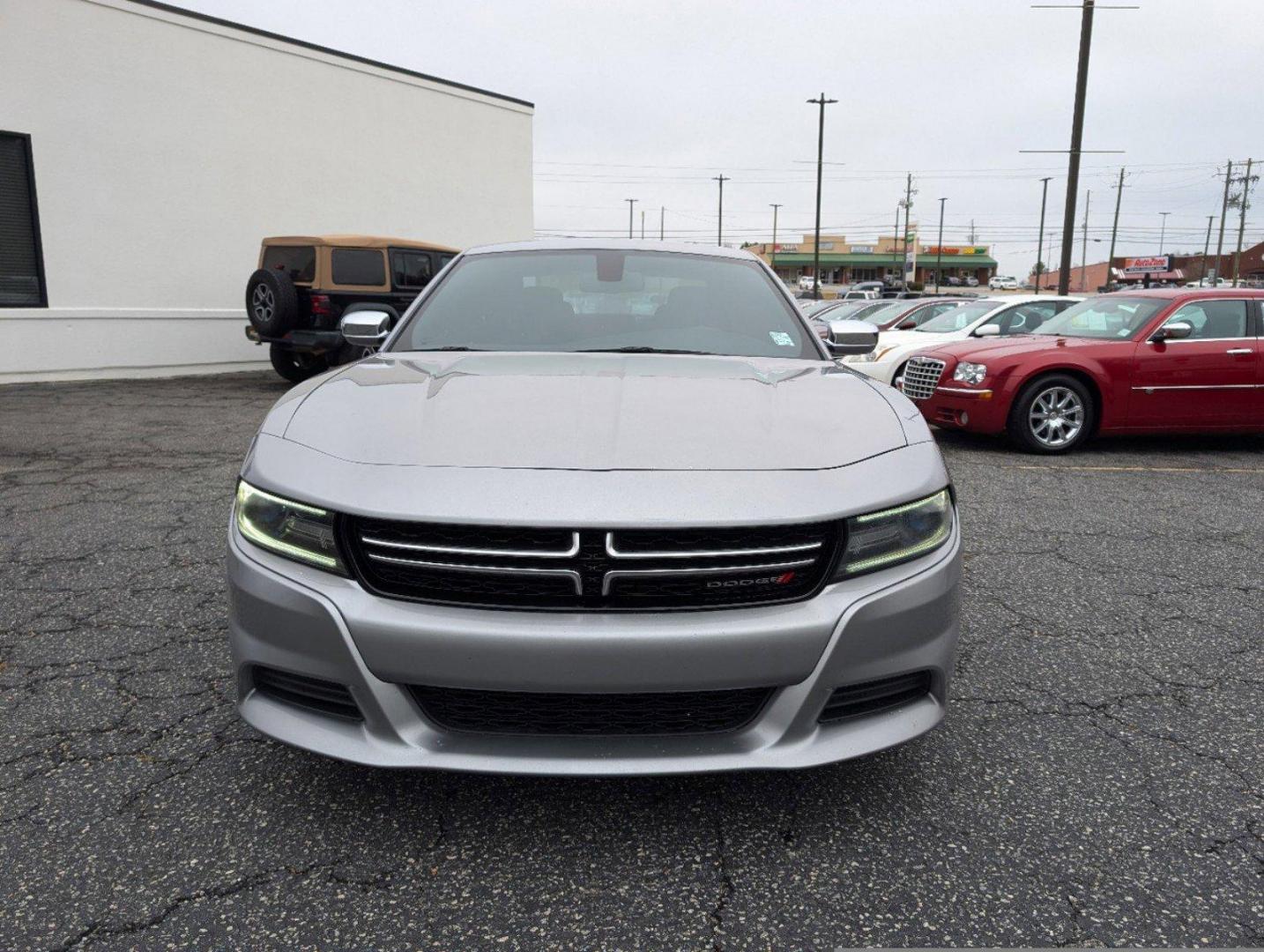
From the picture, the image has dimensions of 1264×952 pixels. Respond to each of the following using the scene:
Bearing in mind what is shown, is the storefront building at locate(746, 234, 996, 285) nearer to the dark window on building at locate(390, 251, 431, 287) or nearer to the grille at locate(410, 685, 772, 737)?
the dark window on building at locate(390, 251, 431, 287)

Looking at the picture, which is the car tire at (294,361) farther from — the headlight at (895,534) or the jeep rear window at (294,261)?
the headlight at (895,534)

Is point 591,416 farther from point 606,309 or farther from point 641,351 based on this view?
point 606,309

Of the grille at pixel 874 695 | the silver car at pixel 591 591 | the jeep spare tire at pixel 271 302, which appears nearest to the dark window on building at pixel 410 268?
the jeep spare tire at pixel 271 302

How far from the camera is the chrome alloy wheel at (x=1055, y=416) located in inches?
298

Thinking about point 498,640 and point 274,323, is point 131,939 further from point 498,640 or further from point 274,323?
point 274,323

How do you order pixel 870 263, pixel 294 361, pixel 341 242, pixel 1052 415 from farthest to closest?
1. pixel 870 263
2. pixel 294 361
3. pixel 341 242
4. pixel 1052 415

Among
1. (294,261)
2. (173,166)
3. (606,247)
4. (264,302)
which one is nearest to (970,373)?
(606,247)

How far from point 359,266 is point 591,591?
10.2 meters

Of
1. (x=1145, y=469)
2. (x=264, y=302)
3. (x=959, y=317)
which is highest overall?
(x=264, y=302)

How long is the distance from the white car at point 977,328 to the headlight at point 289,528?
29.0 feet

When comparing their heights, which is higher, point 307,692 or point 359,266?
point 359,266

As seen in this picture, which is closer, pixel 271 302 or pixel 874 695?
pixel 874 695

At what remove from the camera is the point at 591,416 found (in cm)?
221

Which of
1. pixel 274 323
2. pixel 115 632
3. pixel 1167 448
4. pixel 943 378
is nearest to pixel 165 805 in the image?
pixel 115 632
